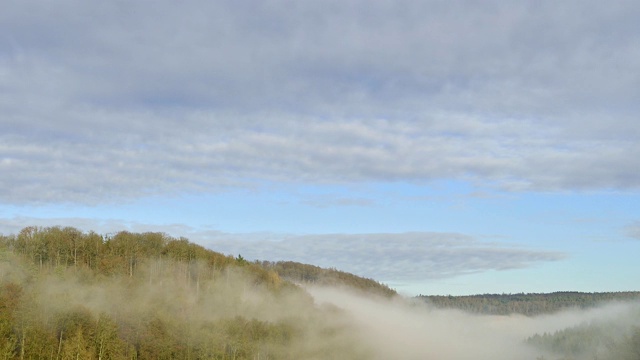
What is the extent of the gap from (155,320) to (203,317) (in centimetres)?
3191

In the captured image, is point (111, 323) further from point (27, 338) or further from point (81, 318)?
point (27, 338)

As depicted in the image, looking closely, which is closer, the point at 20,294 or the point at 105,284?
the point at 20,294

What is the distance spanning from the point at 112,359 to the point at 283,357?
66183 millimetres

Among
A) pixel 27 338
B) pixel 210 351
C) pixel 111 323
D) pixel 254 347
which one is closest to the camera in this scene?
pixel 27 338

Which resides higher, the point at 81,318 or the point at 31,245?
the point at 31,245

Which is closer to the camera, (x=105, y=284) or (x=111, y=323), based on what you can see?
(x=111, y=323)

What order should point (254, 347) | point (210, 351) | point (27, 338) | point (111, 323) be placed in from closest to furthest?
1. point (27, 338)
2. point (111, 323)
3. point (210, 351)
4. point (254, 347)

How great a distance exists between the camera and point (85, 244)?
623 ft

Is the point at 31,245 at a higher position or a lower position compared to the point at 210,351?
higher

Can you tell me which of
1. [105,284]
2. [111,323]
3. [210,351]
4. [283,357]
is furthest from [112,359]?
[283,357]

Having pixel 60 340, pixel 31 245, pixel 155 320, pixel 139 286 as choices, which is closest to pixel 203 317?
pixel 139 286

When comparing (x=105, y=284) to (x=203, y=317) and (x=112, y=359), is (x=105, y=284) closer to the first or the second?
(x=203, y=317)

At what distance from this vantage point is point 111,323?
135 metres

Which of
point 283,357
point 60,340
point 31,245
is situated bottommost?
point 283,357
